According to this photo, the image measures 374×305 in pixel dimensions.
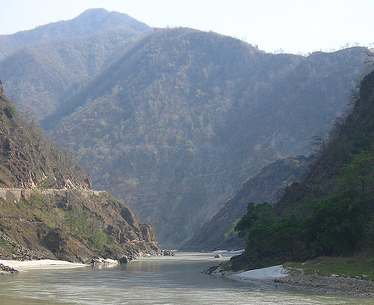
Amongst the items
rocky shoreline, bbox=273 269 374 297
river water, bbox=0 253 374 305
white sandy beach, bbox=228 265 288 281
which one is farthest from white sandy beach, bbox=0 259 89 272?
rocky shoreline, bbox=273 269 374 297

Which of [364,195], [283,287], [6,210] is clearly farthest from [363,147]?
[6,210]

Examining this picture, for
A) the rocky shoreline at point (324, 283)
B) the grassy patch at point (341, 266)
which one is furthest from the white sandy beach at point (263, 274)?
the grassy patch at point (341, 266)

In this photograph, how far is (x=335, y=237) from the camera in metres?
111

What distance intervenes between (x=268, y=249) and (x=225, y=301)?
48.2 metres

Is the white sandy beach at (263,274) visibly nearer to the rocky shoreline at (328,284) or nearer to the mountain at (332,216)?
the rocky shoreline at (328,284)

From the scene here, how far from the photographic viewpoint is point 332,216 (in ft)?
367

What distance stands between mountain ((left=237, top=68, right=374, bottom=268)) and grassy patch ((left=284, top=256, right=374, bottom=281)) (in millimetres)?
142

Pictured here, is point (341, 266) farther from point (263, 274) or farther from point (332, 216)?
point (263, 274)

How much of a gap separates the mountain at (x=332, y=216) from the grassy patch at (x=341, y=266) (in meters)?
0.14

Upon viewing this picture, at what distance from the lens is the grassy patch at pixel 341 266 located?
97.8 m

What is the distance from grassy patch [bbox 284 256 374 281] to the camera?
321 ft

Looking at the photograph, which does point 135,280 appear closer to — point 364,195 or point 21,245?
point 364,195

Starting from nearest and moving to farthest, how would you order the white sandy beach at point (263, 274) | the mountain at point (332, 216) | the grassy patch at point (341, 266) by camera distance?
the grassy patch at point (341, 266)
the mountain at point (332, 216)
the white sandy beach at point (263, 274)

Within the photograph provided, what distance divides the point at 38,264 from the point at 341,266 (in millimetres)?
85026
